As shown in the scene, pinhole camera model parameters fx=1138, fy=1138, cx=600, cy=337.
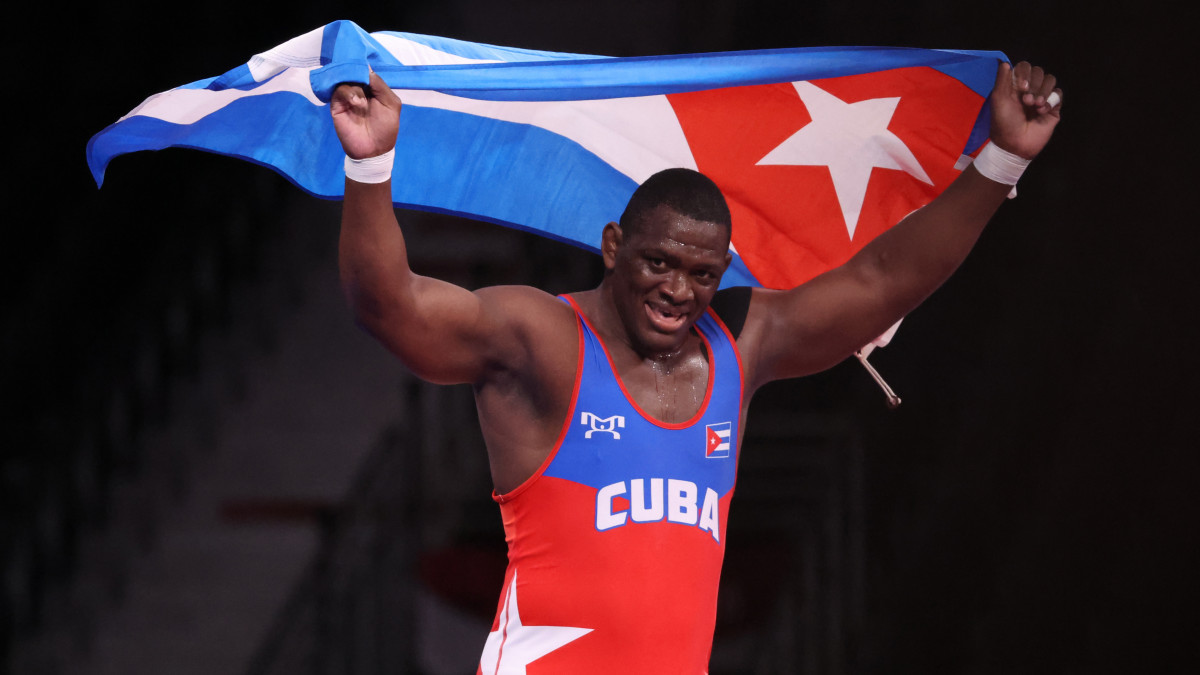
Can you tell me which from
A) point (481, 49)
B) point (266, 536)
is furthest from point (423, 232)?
point (481, 49)

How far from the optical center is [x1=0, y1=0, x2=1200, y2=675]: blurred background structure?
410 cm

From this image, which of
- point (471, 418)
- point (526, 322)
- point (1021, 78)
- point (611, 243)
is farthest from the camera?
point (471, 418)

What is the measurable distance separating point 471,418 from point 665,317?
8.39ft

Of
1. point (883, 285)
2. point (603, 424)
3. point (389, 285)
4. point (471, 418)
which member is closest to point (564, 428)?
point (603, 424)

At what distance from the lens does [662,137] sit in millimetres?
2693

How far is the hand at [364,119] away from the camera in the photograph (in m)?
1.82

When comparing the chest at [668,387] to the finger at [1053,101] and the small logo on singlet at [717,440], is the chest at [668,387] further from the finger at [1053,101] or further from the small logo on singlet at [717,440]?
the finger at [1053,101]

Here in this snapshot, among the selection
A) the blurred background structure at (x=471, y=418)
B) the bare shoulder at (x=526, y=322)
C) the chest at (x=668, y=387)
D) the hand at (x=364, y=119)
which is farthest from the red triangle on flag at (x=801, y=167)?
the blurred background structure at (x=471, y=418)

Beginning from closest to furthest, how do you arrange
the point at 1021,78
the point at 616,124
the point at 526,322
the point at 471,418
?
the point at 526,322, the point at 1021,78, the point at 616,124, the point at 471,418

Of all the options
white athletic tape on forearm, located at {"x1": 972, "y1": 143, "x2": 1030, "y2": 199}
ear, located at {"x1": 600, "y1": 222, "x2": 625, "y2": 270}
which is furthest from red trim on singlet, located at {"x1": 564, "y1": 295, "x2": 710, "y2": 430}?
white athletic tape on forearm, located at {"x1": 972, "y1": 143, "x2": 1030, "y2": 199}

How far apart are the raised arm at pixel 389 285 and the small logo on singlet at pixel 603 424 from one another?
22cm

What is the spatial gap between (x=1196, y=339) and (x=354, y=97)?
3295 millimetres

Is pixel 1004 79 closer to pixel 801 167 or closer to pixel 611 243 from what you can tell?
pixel 801 167

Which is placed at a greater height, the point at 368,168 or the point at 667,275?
the point at 368,168
